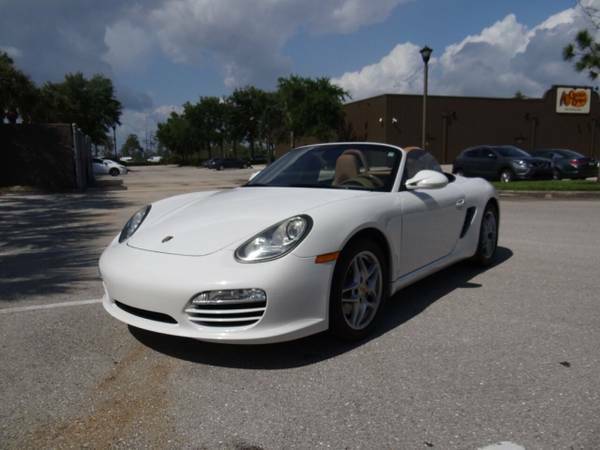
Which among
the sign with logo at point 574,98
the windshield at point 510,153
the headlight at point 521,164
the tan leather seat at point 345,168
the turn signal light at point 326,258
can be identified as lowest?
the turn signal light at point 326,258

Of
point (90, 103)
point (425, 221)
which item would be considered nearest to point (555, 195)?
point (425, 221)

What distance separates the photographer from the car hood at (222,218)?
289cm

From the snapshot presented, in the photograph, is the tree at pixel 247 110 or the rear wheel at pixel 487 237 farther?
the tree at pixel 247 110

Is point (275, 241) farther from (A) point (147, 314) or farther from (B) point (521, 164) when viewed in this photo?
(B) point (521, 164)

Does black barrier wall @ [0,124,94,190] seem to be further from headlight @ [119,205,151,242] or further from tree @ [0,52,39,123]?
headlight @ [119,205,151,242]

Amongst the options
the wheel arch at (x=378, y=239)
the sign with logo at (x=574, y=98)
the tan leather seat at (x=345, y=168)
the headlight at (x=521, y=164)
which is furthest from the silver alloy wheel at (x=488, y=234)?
the sign with logo at (x=574, y=98)

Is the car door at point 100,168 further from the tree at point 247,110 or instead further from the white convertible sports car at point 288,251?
the white convertible sports car at point 288,251

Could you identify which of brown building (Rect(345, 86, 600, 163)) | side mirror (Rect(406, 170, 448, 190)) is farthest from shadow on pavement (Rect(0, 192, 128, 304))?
brown building (Rect(345, 86, 600, 163))

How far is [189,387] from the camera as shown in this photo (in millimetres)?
2594

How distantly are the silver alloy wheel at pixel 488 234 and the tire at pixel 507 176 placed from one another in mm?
13986

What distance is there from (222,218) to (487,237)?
311cm

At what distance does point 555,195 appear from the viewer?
46.3ft

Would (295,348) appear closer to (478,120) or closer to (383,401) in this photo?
(383,401)

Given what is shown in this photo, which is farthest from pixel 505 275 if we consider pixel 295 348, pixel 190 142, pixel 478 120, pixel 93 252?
pixel 190 142
